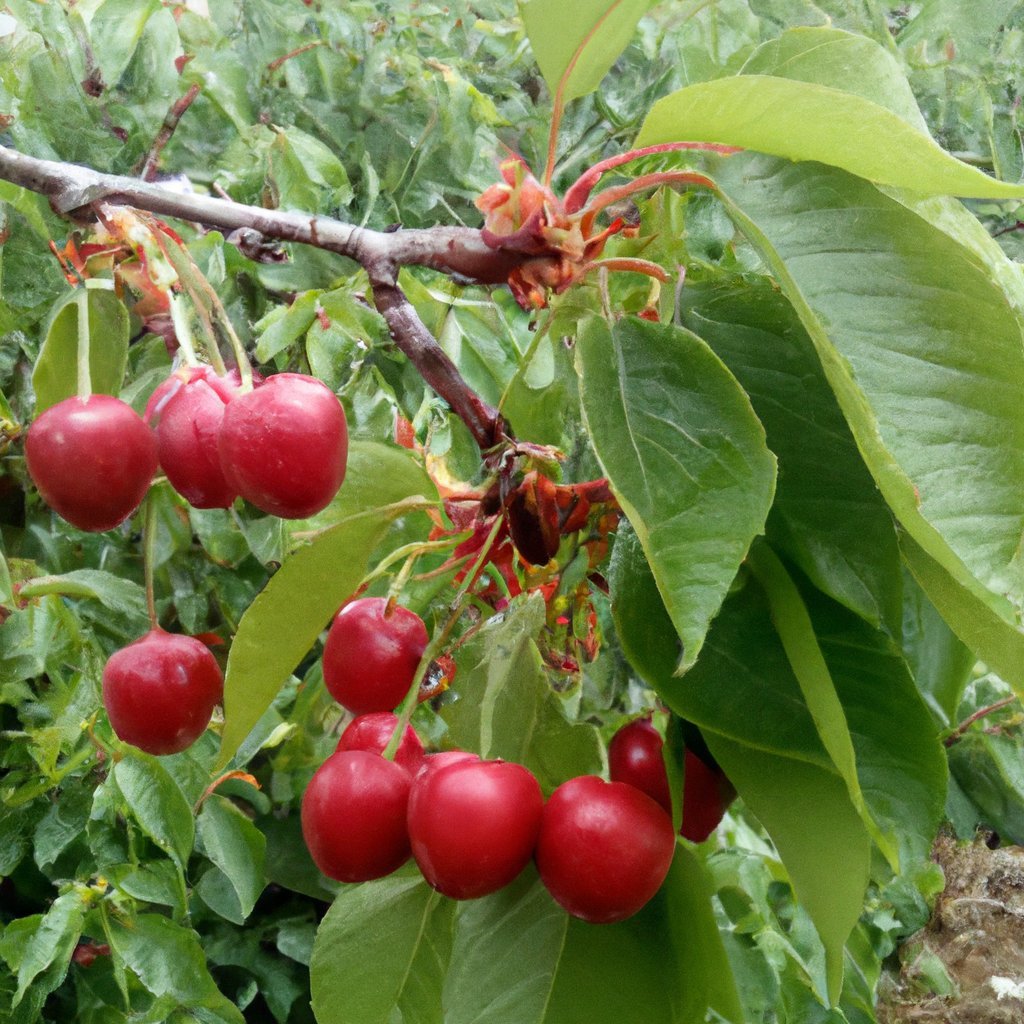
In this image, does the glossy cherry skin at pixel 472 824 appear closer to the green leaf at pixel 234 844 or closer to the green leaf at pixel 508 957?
the green leaf at pixel 508 957

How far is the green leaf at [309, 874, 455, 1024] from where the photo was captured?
35cm

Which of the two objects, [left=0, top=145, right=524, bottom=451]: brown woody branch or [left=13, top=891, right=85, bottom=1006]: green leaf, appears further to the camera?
[left=13, top=891, right=85, bottom=1006]: green leaf

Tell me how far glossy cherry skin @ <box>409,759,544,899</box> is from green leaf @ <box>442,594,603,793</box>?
0.04m

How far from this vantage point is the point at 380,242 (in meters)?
0.35

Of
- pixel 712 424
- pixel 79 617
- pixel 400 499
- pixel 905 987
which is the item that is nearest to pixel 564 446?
pixel 400 499

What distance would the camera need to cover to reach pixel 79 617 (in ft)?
2.38

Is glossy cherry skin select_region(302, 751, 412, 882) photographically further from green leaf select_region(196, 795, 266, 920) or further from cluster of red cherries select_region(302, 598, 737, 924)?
green leaf select_region(196, 795, 266, 920)

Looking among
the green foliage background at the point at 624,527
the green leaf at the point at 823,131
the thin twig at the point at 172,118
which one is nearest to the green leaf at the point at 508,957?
the green foliage background at the point at 624,527

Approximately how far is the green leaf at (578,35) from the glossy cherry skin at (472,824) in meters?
0.21

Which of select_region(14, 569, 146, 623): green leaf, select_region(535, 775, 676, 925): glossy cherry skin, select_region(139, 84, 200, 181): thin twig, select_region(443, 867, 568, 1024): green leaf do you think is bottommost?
select_region(14, 569, 146, 623): green leaf

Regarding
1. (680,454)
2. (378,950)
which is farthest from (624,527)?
(378,950)

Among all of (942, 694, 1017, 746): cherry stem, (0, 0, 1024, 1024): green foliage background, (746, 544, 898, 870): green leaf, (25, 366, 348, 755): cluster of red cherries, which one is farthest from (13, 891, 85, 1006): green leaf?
(942, 694, 1017, 746): cherry stem

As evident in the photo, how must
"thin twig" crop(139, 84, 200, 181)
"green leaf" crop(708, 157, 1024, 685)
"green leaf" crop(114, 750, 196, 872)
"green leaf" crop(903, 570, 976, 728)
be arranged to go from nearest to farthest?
"green leaf" crop(708, 157, 1024, 685) → "green leaf" crop(903, 570, 976, 728) → "green leaf" crop(114, 750, 196, 872) → "thin twig" crop(139, 84, 200, 181)

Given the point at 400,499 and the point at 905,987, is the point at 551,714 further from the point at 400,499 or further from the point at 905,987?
the point at 905,987
